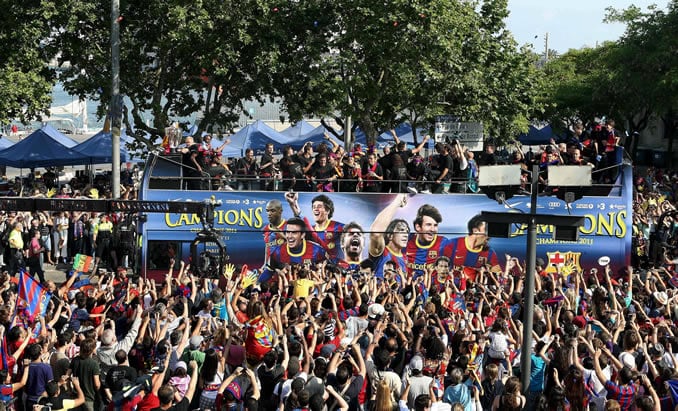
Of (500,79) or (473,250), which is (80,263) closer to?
(473,250)

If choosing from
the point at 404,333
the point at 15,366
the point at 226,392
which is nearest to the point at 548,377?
the point at 404,333

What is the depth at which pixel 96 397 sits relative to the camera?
11.6 m

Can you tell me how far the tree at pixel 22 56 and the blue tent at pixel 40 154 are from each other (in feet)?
12.4

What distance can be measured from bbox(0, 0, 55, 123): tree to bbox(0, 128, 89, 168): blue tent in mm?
3792

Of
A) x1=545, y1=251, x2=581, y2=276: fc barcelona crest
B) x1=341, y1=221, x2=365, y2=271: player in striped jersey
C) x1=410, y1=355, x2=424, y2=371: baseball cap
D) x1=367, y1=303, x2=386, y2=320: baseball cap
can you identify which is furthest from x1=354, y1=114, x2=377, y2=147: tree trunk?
x1=410, y1=355, x2=424, y2=371: baseball cap

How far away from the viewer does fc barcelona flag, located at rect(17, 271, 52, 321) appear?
14248mm

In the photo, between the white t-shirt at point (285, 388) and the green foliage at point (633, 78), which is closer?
the white t-shirt at point (285, 388)

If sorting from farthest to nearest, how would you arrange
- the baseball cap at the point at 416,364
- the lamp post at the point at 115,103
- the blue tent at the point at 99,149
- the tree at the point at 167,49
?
the blue tent at the point at 99,149, the tree at the point at 167,49, the lamp post at the point at 115,103, the baseball cap at the point at 416,364

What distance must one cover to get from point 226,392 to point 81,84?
20101 millimetres

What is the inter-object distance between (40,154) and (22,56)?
16.7 ft

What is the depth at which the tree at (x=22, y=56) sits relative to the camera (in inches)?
1083

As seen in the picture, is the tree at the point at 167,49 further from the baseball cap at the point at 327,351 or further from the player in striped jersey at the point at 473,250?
the baseball cap at the point at 327,351

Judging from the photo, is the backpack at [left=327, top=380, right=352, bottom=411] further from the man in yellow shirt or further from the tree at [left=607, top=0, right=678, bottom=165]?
the tree at [left=607, top=0, right=678, bottom=165]

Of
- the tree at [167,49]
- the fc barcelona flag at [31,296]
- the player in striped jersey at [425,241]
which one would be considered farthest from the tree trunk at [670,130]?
the fc barcelona flag at [31,296]
